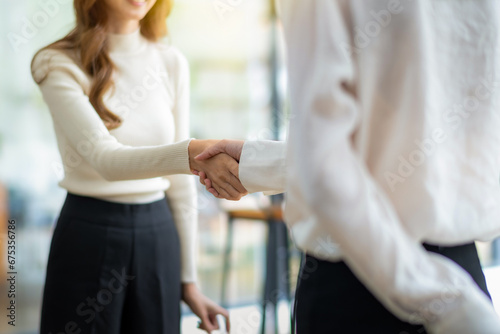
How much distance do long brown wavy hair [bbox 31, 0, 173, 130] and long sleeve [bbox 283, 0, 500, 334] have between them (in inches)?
32.6

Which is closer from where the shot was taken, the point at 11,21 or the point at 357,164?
the point at 357,164

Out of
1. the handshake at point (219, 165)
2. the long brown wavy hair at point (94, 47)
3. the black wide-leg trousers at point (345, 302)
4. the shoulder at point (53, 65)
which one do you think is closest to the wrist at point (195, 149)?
the handshake at point (219, 165)

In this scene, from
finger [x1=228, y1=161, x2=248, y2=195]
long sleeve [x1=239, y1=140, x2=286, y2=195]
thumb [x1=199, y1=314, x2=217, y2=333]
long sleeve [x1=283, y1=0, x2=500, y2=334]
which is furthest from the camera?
thumb [x1=199, y1=314, x2=217, y2=333]

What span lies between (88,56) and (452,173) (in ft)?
3.30

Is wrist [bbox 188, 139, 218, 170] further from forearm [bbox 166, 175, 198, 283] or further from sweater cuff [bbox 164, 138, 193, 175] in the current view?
forearm [bbox 166, 175, 198, 283]

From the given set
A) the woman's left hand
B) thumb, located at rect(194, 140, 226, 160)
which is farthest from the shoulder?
the woman's left hand

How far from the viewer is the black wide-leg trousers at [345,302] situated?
673 millimetres

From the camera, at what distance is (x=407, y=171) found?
0.68m

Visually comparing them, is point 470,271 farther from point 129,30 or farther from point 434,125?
point 129,30

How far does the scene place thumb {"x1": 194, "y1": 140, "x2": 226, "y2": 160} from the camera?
117cm

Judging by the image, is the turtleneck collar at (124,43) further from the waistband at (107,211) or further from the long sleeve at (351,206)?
the long sleeve at (351,206)

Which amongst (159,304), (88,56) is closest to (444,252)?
(159,304)

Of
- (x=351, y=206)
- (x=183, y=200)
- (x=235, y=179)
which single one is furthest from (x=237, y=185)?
(x=351, y=206)

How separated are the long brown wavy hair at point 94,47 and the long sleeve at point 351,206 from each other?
828 millimetres
